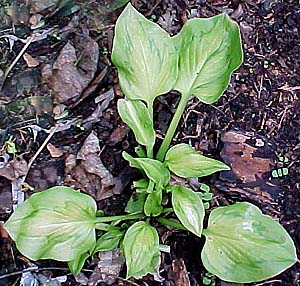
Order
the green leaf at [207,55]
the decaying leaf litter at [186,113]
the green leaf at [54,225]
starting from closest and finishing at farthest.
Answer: the green leaf at [54,225]
the green leaf at [207,55]
the decaying leaf litter at [186,113]

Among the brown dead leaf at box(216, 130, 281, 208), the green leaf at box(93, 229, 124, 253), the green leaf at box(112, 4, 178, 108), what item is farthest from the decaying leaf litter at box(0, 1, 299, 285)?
the green leaf at box(112, 4, 178, 108)

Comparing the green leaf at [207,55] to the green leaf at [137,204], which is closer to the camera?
the green leaf at [207,55]

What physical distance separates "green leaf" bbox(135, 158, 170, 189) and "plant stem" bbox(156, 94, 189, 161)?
83mm

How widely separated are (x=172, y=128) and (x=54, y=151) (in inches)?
13.8

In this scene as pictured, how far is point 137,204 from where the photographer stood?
1.67 meters

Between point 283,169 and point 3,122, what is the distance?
2.67 ft

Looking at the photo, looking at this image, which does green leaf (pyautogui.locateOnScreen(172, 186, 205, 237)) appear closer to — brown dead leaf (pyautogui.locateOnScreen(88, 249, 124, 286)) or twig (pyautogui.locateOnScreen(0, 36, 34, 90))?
brown dead leaf (pyautogui.locateOnScreen(88, 249, 124, 286))

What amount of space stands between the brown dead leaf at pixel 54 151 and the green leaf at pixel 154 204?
0.31 meters

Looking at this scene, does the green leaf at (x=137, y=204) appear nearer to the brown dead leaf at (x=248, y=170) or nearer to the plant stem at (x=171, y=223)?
the plant stem at (x=171, y=223)

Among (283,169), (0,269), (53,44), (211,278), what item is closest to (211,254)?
(211,278)

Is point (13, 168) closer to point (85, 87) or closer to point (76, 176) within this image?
point (76, 176)

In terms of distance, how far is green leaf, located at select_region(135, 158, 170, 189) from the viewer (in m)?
1.50

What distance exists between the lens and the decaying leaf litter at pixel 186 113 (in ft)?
5.44

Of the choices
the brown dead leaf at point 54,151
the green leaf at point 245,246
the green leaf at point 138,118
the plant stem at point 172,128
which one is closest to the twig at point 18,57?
the brown dead leaf at point 54,151
